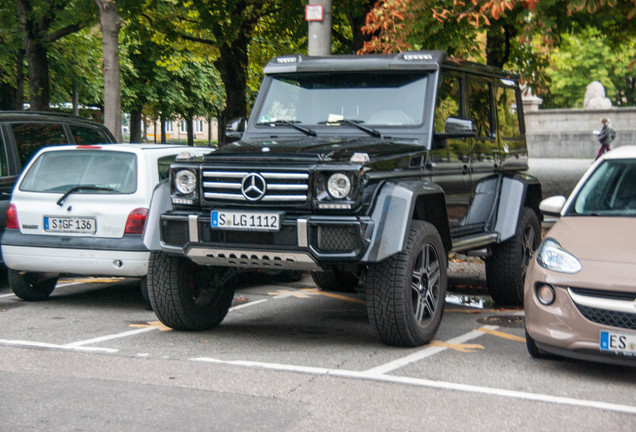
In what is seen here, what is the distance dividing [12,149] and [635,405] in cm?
736

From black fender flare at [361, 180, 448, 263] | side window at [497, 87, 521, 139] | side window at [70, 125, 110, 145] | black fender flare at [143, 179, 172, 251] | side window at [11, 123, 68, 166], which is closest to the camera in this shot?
black fender flare at [361, 180, 448, 263]

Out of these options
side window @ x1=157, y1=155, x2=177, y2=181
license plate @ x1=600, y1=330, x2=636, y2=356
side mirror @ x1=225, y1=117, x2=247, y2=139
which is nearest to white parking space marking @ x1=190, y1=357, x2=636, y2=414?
license plate @ x1=600, y1=330, x2=636, y2=356

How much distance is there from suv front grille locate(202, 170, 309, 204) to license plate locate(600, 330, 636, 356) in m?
2.17

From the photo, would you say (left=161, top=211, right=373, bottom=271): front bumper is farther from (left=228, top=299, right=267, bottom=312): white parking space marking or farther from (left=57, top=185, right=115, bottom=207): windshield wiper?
(left=228, top=299, right=267, bottom=312): white parking space marking

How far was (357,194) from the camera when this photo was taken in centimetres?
666

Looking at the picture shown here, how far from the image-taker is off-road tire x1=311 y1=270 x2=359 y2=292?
33.9ft

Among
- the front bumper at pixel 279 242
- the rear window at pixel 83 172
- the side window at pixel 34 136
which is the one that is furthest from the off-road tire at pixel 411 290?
the side window at pixel 34 136

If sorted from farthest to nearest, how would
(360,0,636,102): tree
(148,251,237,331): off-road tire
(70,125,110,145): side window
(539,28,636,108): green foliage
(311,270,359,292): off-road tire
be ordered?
(539,28,636,108): green foliage < (360,0,636,102): tree < (70,125,110,145): side window < (311,270,359,292): off-road tire < (148,251,237,331): off-road tire

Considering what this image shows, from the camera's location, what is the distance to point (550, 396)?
5.77 metres

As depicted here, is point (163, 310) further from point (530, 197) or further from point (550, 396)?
point (530, 197)

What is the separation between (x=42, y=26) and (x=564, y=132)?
3125 centimetres

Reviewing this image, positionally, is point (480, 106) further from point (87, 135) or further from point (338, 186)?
point (87, 135)

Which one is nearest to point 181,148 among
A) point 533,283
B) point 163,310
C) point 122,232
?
point 122,232

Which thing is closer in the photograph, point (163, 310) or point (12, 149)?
point (163, 310)
